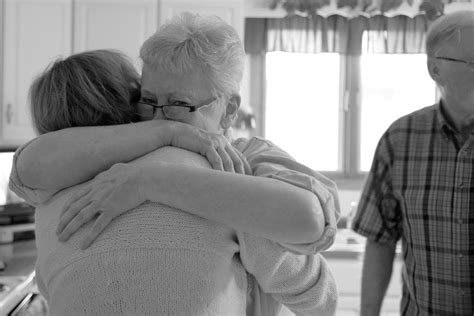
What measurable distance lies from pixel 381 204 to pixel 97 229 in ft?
3.69

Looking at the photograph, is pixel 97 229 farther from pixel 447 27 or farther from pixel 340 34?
pixel 340 34

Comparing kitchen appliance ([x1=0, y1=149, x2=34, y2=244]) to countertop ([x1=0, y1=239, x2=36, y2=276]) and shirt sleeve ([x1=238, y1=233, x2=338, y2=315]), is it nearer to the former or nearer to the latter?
countertop ([x1=0, y1=239, x2=36, y2=276])

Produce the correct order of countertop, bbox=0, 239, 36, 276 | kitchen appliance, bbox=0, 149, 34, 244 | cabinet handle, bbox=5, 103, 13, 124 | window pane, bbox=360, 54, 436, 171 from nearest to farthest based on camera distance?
1. countertop, bbox=0, 239, 36, 276
2. kitchen appliance, bbox=0, 149, 34, 244
3. cabinet handle, bbox=5, 103, 13, 124
4. window pane, bbox=360, 54, 436, 171

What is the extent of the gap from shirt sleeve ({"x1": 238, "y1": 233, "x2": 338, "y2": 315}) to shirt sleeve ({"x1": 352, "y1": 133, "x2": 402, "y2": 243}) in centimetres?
77

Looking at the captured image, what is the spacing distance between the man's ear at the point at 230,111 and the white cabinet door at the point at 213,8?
2.75 meters

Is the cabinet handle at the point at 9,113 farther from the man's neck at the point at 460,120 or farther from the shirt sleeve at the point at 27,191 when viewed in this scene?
the shirt sleeve at the point at 27,191

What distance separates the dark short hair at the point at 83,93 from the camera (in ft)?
3.29

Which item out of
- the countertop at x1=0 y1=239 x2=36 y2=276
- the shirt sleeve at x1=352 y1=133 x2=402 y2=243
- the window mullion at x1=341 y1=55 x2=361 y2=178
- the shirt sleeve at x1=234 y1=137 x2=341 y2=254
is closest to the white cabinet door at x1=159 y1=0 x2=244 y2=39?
the window mullion at x1=341 y1=55 x2=361 y2=178

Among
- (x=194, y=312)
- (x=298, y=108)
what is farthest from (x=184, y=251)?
(x=298, y=108)

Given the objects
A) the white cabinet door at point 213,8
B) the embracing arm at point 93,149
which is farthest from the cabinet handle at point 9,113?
the embracing arm at point 93,149

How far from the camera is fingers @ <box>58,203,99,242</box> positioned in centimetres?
87

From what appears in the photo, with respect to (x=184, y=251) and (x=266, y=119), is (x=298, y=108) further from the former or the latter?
(x=184, y=251)

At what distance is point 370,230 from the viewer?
181cm

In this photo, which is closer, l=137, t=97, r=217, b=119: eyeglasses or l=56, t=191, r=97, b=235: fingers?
l=56, t=191, r=97, b=235: fingers
